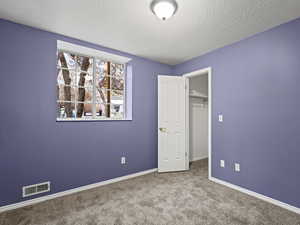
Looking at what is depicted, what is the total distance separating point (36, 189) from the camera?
6.88 feet

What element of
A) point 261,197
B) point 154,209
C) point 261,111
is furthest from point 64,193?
point 261,111

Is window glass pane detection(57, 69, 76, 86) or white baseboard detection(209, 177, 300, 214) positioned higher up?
window glass pane detection(57, 69, 76, 86)

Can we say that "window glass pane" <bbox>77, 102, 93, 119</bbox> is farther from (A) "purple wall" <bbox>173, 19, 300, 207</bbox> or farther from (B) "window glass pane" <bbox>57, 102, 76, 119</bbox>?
(A) "purple wall" <bbox>173, 19, 300, 207</bbox>

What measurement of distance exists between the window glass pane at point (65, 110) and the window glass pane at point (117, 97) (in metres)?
0.75

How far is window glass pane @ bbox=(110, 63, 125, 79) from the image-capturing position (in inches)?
122

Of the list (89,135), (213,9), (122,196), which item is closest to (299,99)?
(213,9)

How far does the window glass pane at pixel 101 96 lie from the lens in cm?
286

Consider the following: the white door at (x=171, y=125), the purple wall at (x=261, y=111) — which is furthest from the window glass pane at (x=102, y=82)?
the purple wall at (x=261, y=111)

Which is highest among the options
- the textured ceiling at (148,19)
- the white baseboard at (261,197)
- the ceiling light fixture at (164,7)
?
the textured ceiling at (148,19)

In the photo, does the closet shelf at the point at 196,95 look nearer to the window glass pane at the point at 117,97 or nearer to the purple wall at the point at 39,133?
the window glass pane at the point at 117,97

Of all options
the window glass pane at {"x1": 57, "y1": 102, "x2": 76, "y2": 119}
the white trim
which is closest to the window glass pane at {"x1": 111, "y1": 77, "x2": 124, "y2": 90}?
the white trim

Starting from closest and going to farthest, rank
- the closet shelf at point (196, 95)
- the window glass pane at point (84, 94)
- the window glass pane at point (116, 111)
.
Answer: the window glass pane at point (84, 94) < the window glass pane at point (116, 111) < the closet shelf at point (196, 95)

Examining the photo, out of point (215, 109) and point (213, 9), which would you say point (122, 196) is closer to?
point (215, 109)

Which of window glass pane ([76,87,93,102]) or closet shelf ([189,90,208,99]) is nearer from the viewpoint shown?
window glass pane ([76,87,93,102])
